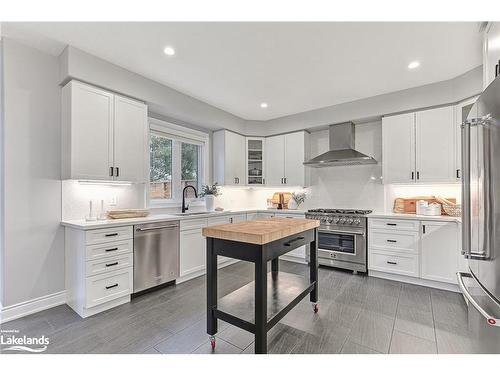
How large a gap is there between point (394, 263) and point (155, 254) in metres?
3.25

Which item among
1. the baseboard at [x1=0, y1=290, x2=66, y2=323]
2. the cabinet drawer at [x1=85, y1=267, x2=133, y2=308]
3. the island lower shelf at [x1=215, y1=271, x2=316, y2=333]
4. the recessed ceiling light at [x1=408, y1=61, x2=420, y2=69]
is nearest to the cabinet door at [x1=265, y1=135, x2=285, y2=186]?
the recessed ceiling light at [x1=408, y1=61, x2=420, y2=69]

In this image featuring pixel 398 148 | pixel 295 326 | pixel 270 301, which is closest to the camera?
pixel 270 301

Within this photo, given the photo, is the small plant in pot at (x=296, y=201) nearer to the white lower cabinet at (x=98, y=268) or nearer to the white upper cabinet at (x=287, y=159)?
the white upper cabinet at (x=287, y=159)

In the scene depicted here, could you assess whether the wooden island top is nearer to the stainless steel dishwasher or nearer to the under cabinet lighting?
the stainless steel dishwasher

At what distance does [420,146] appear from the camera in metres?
3.32

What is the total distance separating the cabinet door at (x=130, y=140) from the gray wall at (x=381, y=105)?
231 cm

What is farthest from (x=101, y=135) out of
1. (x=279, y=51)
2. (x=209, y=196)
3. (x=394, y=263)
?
(x=394, y=263)

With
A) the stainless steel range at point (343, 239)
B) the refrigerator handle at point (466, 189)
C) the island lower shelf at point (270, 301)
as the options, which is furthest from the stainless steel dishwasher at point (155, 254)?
the refrigerator handle at point (466, 189)

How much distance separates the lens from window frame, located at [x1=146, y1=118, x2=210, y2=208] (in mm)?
3580

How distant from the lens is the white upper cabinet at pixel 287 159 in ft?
14.6

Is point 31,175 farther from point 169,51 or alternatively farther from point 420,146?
point 420,146
